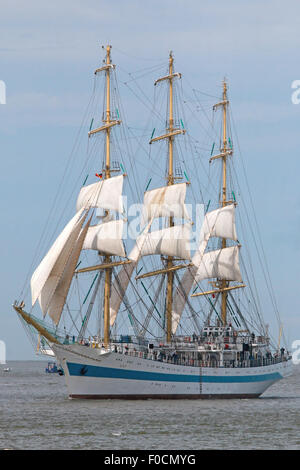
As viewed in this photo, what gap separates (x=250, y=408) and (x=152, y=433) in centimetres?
2226

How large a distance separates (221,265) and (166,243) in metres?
11.9

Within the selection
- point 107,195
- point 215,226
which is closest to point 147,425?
point 107,195

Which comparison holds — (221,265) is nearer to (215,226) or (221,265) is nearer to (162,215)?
(215,226)

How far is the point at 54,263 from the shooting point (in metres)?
79.8

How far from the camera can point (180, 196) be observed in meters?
95.3

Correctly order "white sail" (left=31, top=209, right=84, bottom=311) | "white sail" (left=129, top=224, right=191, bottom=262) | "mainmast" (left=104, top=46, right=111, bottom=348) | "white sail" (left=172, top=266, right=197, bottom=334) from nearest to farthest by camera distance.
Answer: "white sail" (left=31, top=209, right=84, bottom=311) → "mainmast" (left=104, top=46, right=111, bottom=348) → "white sail" (left=129, top=224, right=191, bottom=262) → "white sail" (left=172, top=266, right=197, bottom=334)

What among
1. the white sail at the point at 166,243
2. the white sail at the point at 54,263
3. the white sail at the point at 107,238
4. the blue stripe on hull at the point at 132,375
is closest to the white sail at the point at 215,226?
the white sail at the point at 166,243

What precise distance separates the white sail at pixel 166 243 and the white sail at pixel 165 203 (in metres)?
1.32

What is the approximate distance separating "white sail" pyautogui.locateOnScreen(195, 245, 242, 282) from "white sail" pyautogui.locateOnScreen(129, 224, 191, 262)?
33.4 ft

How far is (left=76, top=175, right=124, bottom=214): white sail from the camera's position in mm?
87875

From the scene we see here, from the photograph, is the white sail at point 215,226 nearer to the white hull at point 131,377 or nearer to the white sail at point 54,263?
the white hull at point 131,377

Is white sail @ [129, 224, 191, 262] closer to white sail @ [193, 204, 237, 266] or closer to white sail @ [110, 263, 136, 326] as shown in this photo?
white sail @ [110, 263, 136, 326]

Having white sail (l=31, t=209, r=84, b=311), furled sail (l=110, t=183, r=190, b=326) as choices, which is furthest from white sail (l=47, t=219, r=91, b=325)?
furled sail (l=110, t=183, r=190, b=326)

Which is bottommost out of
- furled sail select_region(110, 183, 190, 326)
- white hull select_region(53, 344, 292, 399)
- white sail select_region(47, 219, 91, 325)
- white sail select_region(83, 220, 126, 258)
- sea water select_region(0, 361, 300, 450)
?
sea water select_region(0, 361, 300, 450)
